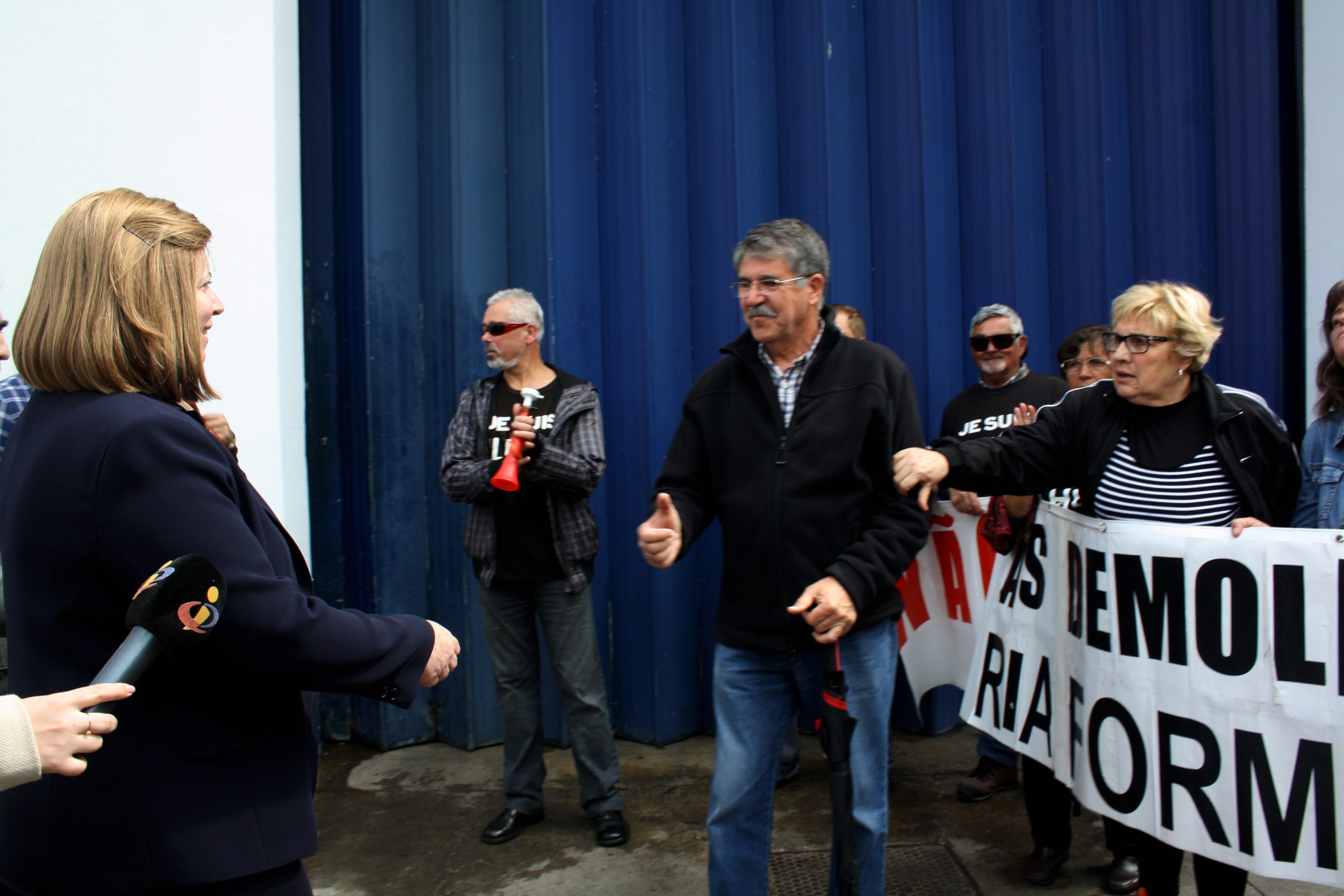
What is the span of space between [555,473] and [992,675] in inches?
71.7

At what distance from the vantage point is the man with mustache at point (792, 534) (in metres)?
2.75

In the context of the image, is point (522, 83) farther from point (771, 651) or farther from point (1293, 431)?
point (1293, 431)

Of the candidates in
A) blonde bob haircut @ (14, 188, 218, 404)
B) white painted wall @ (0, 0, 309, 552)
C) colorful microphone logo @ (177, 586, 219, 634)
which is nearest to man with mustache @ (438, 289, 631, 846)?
white painted wall @ (0, 0, 309, 552)

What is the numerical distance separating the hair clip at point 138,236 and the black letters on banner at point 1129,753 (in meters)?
2.74

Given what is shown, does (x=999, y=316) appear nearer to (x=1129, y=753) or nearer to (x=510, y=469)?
(x=1129, y=753)

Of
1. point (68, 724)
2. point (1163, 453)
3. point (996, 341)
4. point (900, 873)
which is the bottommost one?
point (900, 873)

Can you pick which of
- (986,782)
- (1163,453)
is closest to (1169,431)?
(1163,453)

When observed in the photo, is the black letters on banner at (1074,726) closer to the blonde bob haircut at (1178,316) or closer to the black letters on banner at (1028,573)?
the black letters on banner at (1028,573)

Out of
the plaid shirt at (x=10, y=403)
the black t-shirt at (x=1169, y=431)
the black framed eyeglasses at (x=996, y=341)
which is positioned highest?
the black framed eyeglasses at (x=996, y=341)

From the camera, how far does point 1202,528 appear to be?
2.68m

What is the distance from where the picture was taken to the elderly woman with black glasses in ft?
8.95

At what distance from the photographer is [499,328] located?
4.06 metres

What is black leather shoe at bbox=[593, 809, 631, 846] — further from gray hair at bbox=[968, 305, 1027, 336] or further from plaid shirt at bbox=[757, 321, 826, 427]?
gray hair at bbox=[968, 305, 1027, 336]

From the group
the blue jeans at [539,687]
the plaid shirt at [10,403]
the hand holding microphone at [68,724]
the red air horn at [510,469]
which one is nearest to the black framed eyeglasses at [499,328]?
the red air horn at [510,469]
